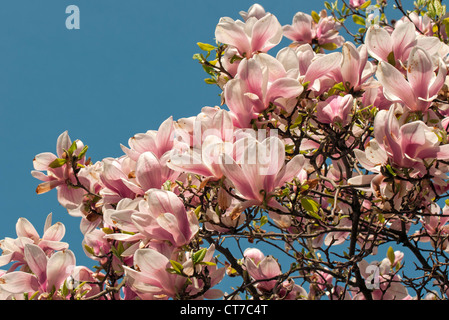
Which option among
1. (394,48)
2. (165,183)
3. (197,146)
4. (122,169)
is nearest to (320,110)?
(394,48)

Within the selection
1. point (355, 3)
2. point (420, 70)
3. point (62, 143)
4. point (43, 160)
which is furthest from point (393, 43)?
point (355, 3)

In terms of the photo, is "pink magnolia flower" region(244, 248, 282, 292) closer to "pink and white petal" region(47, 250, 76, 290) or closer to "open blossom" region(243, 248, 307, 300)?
"open blossom" region(243, 248, 307, 300)

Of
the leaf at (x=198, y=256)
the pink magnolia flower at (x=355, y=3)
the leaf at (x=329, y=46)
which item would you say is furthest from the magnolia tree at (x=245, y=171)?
the pink magnolia flower at (x=355, y=3)

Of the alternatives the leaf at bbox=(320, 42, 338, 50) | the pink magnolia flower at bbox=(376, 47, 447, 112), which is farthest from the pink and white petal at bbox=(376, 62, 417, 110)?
the leaf at bbox=(320, 42, 338, 50)

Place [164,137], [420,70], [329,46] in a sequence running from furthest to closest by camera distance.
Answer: [329,46]
[164,137]
[420,70]

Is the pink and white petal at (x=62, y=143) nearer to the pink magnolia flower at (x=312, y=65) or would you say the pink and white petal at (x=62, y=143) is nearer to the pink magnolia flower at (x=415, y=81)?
the pink magnolia flower at (x=312, y=65)

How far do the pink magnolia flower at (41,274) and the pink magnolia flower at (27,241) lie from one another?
0.31 metres

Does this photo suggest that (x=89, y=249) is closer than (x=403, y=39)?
No

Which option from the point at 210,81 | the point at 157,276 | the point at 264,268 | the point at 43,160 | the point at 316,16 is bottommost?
the point at 157,276

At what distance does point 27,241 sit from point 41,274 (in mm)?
369

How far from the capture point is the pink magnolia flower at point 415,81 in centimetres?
156

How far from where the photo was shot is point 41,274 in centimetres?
167

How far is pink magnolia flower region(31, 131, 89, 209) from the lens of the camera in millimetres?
2043

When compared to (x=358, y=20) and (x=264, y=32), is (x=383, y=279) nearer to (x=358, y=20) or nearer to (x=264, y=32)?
(x=264, y=32)
